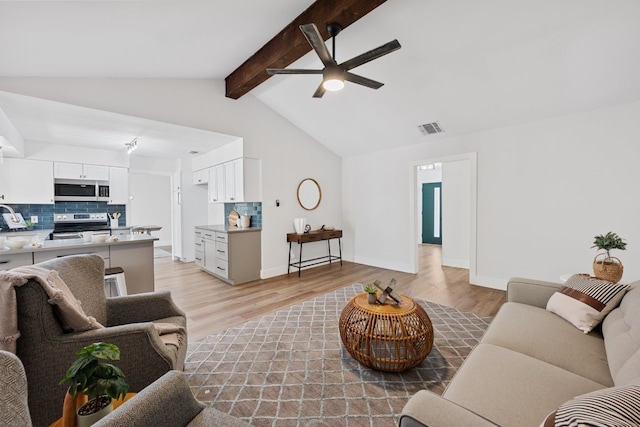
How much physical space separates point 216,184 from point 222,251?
1.50 m

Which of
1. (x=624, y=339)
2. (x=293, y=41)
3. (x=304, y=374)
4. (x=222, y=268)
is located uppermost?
(x=293, y=41)

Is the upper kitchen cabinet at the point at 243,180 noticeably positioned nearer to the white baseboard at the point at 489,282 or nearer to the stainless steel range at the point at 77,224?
the stainless steel range at the point at 77,224

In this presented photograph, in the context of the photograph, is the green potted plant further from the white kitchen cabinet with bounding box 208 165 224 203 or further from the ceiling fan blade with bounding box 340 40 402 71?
the white kitchen cabinet with bounding box 208 165 224 203

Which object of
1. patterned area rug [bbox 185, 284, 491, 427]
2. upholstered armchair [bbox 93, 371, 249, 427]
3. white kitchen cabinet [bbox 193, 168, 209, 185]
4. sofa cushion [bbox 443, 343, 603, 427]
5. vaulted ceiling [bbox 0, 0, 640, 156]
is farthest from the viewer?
white kitchen cabinet [bbox 193, 168, 209, 185]

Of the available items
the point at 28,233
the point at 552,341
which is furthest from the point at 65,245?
the point at 552,341

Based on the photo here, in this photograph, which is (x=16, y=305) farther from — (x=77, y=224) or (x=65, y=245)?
(x=77, y=224)

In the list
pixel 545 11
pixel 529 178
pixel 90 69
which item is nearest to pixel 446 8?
pixel 545 11

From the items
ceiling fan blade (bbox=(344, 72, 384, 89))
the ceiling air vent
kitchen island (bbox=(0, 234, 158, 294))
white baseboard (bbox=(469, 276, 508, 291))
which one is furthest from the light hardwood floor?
ceiling fan blade (bbox=(344, 72, 384, 89))

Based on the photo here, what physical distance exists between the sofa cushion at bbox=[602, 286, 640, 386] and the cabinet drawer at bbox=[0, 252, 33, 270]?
4211mm

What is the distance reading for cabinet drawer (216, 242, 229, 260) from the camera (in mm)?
4315

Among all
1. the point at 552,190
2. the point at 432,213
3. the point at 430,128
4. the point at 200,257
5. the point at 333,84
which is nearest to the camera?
the point at 333,84

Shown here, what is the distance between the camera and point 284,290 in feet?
13.1

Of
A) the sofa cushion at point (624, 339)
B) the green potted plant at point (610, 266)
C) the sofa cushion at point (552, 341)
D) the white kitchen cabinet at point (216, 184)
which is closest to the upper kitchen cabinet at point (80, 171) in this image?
the white kitchen cabinet at point (216, 184)

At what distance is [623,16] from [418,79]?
1.70 meters
